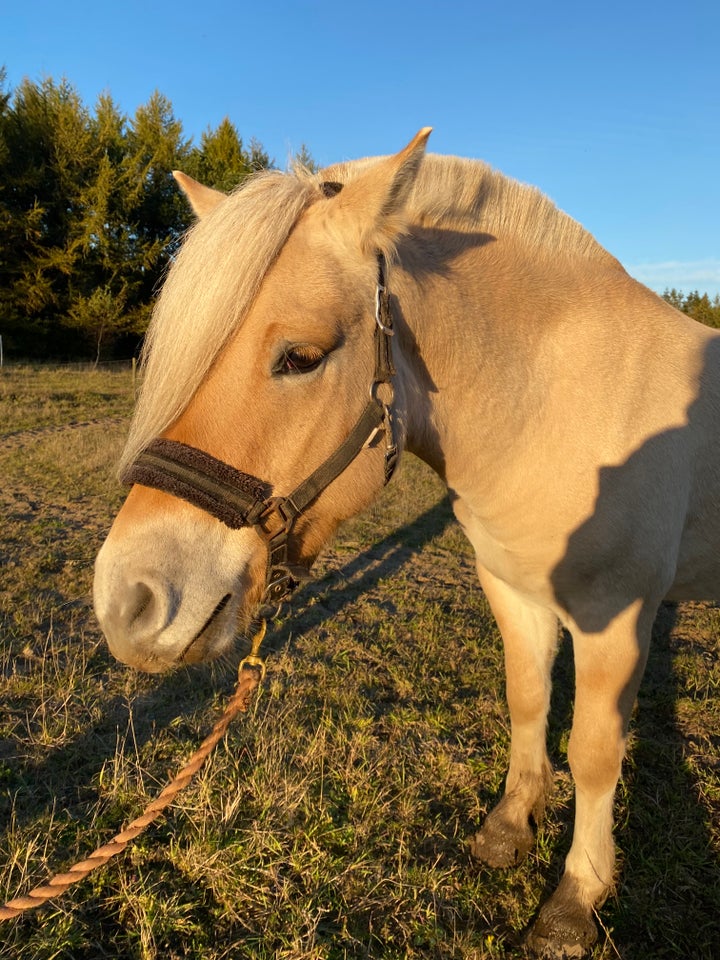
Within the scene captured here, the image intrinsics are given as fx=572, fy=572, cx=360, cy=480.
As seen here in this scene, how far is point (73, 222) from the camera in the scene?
22.3 m

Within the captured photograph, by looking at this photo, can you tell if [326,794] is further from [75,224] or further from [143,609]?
[75,224]

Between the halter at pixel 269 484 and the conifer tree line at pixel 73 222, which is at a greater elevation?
the conifer tree line at pixel 73 222

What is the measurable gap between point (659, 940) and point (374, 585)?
3.26 meters

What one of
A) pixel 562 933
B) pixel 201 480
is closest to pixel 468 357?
pixel 201 480

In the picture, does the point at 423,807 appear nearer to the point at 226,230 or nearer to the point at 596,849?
the point at 596,849

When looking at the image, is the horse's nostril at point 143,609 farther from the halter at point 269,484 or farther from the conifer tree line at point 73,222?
the conifer tree line at point 73,222

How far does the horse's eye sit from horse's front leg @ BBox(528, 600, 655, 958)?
4.91 ft

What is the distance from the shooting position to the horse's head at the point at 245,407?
1.50 metres

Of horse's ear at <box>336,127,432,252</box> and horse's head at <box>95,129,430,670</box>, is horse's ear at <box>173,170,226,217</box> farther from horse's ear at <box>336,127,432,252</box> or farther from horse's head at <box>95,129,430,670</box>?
horse's ear at <box>336,127,432,252</box>

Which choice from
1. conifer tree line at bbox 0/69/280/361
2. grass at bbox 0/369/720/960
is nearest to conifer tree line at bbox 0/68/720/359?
conifer tree line at bbox 0/69/280/361

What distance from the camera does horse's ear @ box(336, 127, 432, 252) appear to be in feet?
5.17

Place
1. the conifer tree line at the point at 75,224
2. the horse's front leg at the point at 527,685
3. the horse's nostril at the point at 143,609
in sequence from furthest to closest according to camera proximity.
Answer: the conifer tree line at the point at 75,224 < the horse's front leg at the point at 527,685 < the horse's nostril at the point at 143,609

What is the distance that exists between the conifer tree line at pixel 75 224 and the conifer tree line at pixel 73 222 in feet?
0.13

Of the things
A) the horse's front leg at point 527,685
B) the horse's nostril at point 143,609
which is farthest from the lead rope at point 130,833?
the horse's front leg at point 527,685
